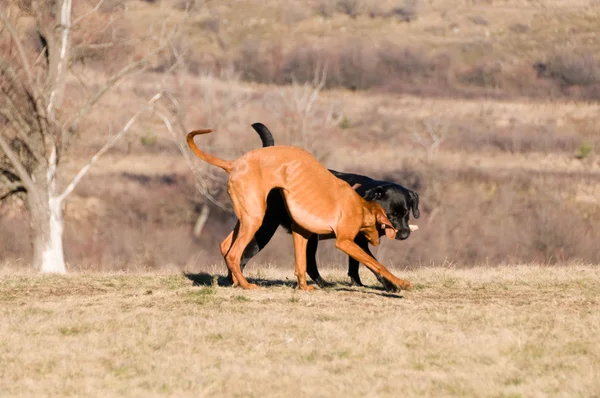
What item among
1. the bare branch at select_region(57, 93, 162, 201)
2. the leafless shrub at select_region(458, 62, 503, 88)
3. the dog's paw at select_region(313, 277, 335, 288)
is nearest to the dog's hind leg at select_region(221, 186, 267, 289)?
the dog's paw at select_region(313, 277, 335, 288)

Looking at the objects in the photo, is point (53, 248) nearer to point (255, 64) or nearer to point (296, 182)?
point (296, 182)

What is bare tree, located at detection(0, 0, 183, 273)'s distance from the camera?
1941 cm

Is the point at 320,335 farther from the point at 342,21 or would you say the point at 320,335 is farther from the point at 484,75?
the point at 342,21

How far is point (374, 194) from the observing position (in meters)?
10.8

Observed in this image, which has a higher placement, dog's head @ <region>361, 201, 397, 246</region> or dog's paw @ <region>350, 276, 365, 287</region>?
dog's head @ <region>361, 201, 397, 246</region>

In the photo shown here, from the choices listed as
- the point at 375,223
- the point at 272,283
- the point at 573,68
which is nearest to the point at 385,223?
the point at 375,223

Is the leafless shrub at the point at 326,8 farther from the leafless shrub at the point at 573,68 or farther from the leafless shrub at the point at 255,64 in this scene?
the leafless shrub at the point at 573,68

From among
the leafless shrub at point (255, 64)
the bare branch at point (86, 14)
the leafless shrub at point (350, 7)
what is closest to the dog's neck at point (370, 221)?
the bare branch at point (86, 14)

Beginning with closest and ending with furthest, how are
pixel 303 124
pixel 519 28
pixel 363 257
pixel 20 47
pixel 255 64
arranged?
1. pixel 363 257
2. pixel 20 47
3. pixel 303 124
4. pixel 255 64
5. pixel 519 28

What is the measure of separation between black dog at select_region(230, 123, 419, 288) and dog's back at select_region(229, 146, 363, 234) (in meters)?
0.46

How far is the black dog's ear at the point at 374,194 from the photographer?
10836 millimetres

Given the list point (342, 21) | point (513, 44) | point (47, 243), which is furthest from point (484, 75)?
point (47, 243)

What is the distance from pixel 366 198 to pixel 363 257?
2.92 ft

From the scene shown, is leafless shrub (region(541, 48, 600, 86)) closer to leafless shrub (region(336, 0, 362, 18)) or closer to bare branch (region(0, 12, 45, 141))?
leafless shrub (region(336, 0, 362, 18))
